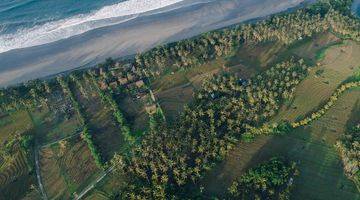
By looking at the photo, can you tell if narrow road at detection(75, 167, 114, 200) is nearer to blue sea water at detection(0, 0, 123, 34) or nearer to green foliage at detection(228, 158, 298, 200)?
green foliage at detection(228, 158, 298, 200)

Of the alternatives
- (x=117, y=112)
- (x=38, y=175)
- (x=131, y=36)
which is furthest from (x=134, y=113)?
(x=131, y=36)

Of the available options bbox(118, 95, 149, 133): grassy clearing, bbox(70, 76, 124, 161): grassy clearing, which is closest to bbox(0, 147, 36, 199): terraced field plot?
bbox(70, 76, 124, 161): grassy clearing

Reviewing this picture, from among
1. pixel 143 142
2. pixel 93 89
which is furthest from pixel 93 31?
pixel 143 142

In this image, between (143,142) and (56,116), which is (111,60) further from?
(143,142)

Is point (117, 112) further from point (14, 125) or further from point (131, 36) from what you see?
point (131, 36)

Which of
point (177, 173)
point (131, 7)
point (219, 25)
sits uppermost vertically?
point (131, 7)

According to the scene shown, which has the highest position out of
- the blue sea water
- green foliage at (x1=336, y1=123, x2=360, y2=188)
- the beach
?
the blue sea water
